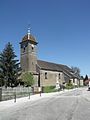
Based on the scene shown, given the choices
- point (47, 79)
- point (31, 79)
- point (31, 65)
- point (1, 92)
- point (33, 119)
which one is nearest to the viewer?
point (33, 119)

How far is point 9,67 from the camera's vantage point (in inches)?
1795

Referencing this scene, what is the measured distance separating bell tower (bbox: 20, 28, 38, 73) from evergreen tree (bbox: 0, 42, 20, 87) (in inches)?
797

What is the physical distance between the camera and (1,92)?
96.9 feet

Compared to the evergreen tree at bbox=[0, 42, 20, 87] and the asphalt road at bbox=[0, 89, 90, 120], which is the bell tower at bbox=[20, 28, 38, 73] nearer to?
the evergreen tree at bbox=[0, 42, 20, 87]

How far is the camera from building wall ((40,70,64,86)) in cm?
6958

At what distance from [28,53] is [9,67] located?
71.6 feet

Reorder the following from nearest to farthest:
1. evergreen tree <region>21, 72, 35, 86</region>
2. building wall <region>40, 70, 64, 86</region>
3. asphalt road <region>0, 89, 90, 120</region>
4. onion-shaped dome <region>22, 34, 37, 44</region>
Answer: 1. asphalt road <region>0, 89, 90, 120</region>
2. evergreen tree <region>21, 72, 35, 86</region>
3. onion-shaped dome <region>22, 34, 37, 44</region>
4. building wall <region>40, 70, 64, 86</region>

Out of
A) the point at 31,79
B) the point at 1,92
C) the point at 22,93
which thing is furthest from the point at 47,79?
the point at 1,92

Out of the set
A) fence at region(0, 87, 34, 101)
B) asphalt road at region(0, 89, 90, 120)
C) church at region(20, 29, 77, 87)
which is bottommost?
asphalt road at region(0, 89, 90, 120)

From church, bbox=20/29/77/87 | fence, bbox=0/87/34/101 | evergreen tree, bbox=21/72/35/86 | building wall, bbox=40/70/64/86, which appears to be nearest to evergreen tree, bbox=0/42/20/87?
fence, bbox=0/87/34/101

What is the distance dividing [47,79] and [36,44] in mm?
11241

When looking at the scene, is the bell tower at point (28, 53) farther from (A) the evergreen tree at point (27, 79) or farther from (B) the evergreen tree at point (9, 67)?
(B) the evergreen tree at point (9, 67)

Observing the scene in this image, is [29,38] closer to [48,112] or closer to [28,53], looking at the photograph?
[28,53]

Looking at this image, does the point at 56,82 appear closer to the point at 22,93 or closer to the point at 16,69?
the point at 16,69
